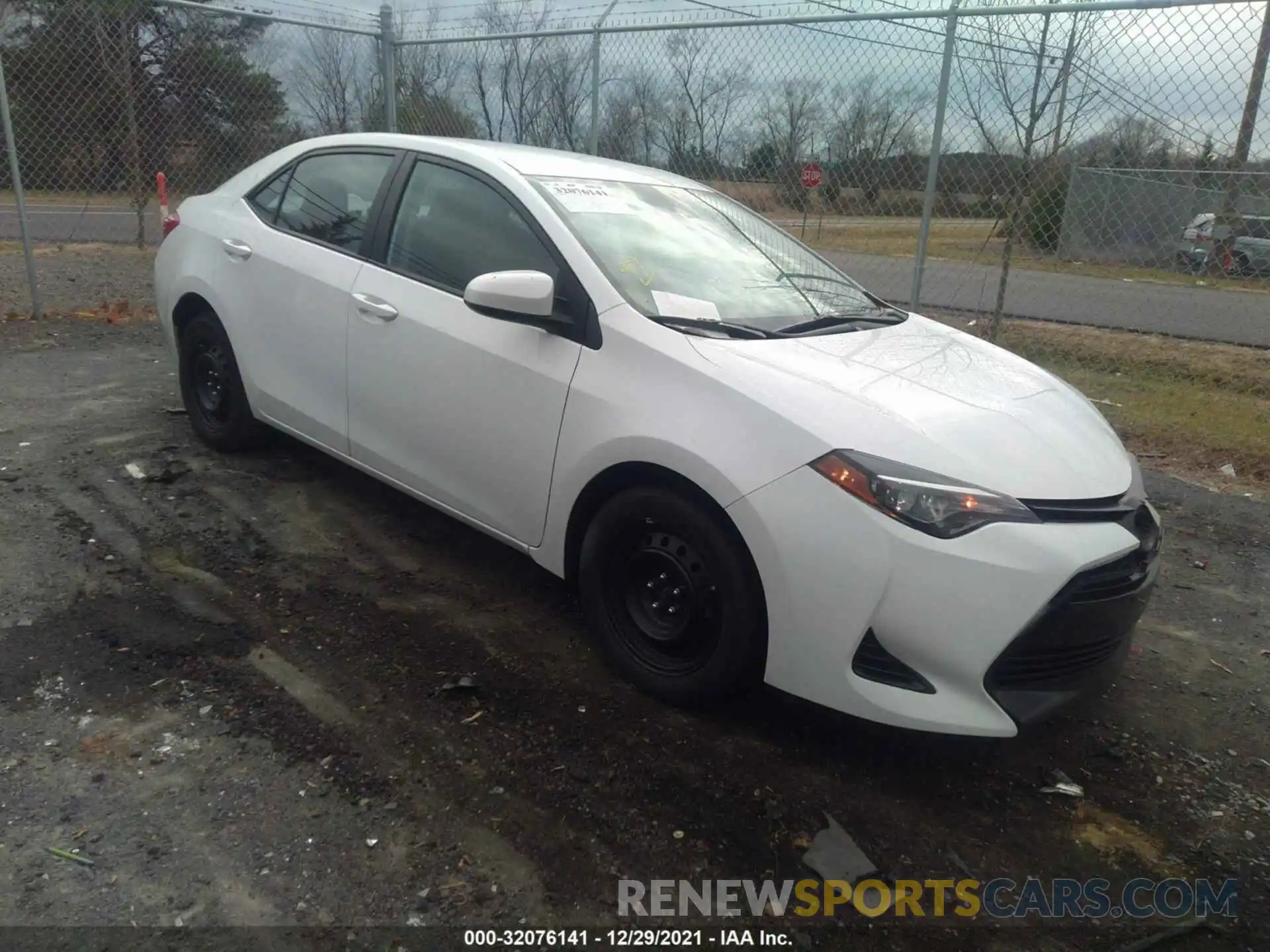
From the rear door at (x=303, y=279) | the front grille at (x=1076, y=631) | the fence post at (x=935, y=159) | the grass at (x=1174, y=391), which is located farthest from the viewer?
the grass at (x=1174, y=391)

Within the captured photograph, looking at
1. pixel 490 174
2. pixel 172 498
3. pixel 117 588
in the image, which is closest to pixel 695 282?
pixel 490 174

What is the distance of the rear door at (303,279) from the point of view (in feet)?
13.0

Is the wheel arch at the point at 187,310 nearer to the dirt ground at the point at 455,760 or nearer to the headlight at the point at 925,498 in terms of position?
the dirt ground at the point at 455,760

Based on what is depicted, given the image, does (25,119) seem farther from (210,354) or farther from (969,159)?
(969,159)

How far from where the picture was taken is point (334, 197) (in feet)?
13.8

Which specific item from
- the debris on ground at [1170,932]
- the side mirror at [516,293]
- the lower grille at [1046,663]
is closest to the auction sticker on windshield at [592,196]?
the side mirror at [516,293]

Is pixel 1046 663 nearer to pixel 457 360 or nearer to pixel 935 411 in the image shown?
pixel 935 411

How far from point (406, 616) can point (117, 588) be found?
1.12 metres

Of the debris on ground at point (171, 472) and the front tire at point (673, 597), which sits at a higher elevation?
the front tire at point (673, 597)

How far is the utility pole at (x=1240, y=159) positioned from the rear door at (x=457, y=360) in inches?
172

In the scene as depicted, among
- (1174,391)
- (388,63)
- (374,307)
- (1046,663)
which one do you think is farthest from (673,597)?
(388,63)

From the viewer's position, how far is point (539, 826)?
2.46 m

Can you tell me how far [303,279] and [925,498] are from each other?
2.90m

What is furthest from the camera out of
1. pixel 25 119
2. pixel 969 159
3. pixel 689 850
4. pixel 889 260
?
pixel 25 119
